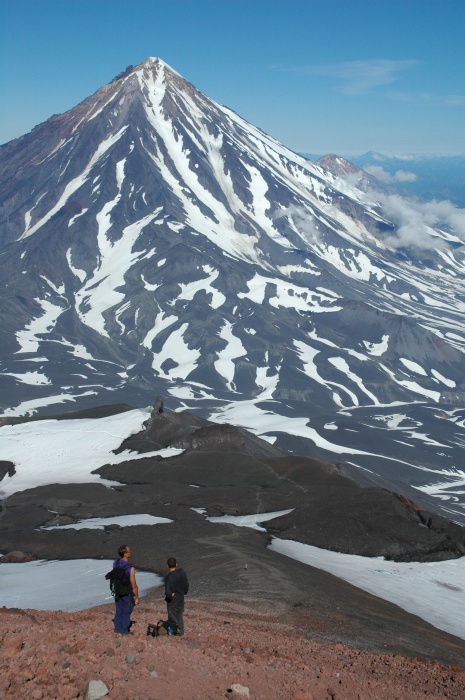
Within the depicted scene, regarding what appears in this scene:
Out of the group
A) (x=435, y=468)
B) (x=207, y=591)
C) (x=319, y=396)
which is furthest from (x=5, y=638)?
(x=319, y=396)

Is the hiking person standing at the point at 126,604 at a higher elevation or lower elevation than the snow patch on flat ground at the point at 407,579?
higher

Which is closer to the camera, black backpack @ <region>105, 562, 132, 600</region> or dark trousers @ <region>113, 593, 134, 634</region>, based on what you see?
dark trousers @ <region>113, 593, 134, 634</region>

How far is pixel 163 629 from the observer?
54.5 ft

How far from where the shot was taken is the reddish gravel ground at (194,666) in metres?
12.9

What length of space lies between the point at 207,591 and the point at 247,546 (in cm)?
1075

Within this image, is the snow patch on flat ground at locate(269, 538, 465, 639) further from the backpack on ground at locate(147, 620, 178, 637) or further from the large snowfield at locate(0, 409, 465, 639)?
the backpack on ground at locate(147, 620, 178, 637)

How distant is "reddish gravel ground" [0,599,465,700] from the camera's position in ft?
42.3

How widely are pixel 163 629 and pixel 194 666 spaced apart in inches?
115

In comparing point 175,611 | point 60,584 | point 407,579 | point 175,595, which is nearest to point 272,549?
point 407,579

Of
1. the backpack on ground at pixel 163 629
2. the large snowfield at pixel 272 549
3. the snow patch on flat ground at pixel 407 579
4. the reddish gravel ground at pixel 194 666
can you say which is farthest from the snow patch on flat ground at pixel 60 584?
the snow patch on flat ground at pixel 407 579

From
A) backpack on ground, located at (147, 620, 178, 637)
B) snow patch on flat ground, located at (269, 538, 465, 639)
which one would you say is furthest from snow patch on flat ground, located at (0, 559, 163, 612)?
snow patch on flat ground, located at (269, 538, 465, 639)

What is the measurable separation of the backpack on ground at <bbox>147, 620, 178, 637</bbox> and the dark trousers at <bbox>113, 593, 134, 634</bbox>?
53 centimetres

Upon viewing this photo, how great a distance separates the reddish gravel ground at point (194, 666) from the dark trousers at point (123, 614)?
1.32 feet

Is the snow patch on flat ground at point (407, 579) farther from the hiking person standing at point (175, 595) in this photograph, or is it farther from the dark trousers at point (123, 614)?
the dark trousers at point (123, 614)
